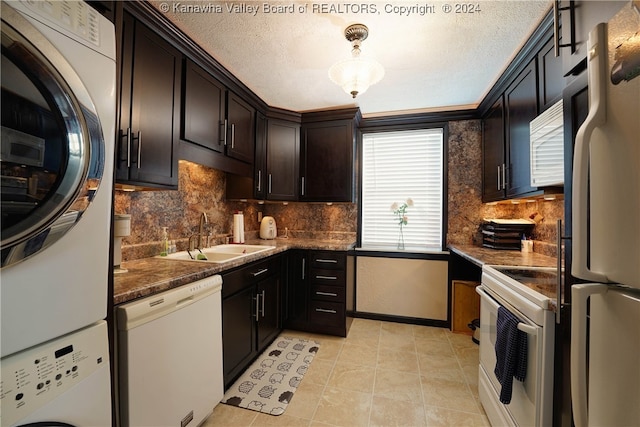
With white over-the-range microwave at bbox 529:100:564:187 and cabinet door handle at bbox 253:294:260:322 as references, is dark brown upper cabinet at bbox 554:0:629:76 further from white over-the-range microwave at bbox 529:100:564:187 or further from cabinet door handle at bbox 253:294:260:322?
cabinet door handle at bbox 253:294:260:322

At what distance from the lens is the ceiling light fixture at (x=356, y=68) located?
165cm

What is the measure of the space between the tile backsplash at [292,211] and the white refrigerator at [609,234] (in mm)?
1750

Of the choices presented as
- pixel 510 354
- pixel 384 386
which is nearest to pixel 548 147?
pixel 510 354

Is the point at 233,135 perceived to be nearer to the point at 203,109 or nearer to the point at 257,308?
the point at 203,109

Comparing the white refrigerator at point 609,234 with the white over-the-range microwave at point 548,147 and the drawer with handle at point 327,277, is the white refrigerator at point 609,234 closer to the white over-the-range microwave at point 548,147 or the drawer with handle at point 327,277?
the white over-the-range microwave at point 548,147

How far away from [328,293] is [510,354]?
1.70 m

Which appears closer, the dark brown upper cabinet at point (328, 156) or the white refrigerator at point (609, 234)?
the white refrigerator at point (609, 234)

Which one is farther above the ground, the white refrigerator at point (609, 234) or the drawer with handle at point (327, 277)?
the white refrigerator at point (609, 234)

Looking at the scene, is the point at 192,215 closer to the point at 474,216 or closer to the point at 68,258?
the point at 68,258

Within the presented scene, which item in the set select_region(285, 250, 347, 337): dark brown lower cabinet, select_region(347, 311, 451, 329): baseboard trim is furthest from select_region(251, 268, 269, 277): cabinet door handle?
select_region(347, 311, 451, 329): baseboard trim

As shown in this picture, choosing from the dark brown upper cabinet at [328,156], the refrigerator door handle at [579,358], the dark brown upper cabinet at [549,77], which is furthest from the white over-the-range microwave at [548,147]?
the dark brown upper cabinet at [328,156]

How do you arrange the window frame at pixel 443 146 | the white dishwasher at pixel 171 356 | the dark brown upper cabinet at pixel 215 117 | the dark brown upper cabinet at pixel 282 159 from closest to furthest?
the white dishwasher at pixel 171 356, the dark brown upper cabinet at pixel 215 117, the dark brown upper cabinet at pixel 282 159, the window frame at pixel 443 146

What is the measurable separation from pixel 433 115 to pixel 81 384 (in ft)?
11.4

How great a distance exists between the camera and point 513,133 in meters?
2.12
